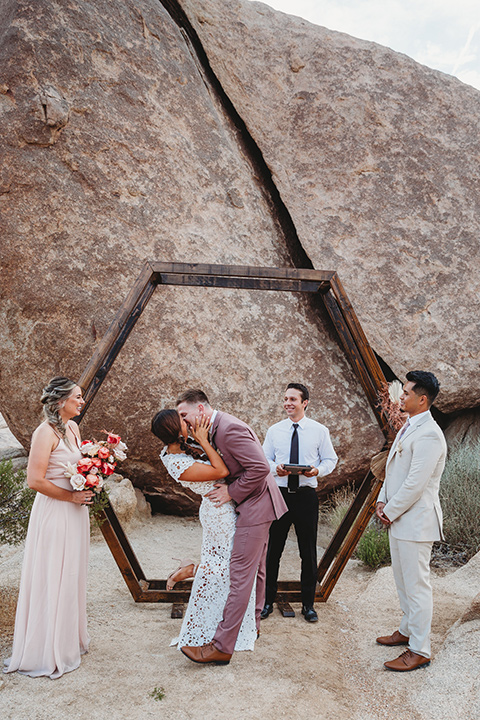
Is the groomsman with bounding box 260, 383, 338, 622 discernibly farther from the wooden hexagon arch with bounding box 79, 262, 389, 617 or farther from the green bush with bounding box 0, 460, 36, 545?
the green bush with bounding box 0, 460, 36, 545

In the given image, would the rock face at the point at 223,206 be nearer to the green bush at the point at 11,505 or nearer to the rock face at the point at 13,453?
the rock face at the point at 13,453

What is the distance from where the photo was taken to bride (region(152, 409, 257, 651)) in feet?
11.5

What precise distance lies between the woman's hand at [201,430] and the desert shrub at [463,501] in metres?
3.97

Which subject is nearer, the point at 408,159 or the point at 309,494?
the point at 309,494

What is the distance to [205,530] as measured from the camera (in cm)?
372

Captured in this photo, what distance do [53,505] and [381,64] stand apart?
728cm

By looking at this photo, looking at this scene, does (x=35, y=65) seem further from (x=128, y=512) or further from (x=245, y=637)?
(x=245, y=637)

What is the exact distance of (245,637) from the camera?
3.71 m

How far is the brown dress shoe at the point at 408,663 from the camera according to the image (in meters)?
3.44

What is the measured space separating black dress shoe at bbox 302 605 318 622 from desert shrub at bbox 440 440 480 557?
2367 millimetres

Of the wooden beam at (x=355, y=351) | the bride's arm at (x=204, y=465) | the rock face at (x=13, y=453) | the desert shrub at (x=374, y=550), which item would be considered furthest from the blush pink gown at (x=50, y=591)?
the rock face at (x=13, y=453)

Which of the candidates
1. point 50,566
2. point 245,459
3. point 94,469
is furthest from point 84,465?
point 245,459

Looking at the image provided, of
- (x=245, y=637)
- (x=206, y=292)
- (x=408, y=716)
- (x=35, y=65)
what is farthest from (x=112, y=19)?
(x=408, y=716)

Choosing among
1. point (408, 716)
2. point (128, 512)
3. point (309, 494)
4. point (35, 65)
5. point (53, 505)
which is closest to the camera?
point (408, 716)
